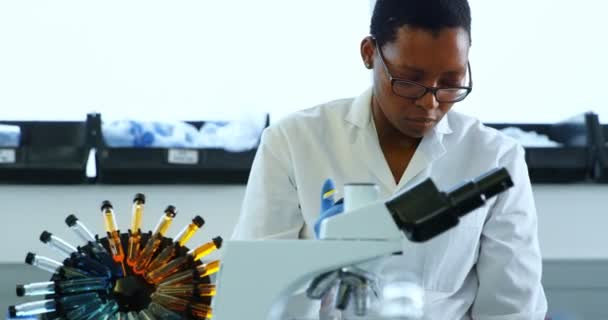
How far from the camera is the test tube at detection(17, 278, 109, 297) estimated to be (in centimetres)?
151

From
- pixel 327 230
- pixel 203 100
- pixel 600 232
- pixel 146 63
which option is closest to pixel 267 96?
pixel 203 100

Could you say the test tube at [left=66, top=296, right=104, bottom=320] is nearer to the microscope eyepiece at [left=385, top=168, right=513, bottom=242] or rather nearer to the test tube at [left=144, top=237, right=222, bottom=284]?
the test tube at [left=144, top=237, right=222, bottom=284]

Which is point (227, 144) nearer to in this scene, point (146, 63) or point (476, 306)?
point (146, 63)

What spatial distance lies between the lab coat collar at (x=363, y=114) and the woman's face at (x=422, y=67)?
5.5 inches

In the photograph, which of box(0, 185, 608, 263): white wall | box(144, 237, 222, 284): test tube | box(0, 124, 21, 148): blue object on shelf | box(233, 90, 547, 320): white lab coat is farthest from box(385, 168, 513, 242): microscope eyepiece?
box(0, 124, 21, 148): blue object on shelf

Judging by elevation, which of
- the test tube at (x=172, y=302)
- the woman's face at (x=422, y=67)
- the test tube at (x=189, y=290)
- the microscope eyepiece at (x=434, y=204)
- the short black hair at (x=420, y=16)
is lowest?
the test tube at (x=172, y=302)

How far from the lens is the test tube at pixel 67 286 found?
1.51 m

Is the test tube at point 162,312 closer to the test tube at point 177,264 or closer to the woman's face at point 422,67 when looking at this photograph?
the test tube at point 177,264

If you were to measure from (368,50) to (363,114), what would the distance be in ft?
0.52

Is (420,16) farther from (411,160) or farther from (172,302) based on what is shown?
(172,302)

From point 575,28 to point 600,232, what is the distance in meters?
0.67

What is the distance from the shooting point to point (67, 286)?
151 cm

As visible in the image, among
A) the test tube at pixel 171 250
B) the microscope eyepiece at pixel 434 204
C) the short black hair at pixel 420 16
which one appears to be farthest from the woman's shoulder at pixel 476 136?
the microscope eyepiece at pixel 434 204

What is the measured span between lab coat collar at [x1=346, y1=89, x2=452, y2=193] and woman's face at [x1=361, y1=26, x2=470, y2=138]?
0.11 meters
